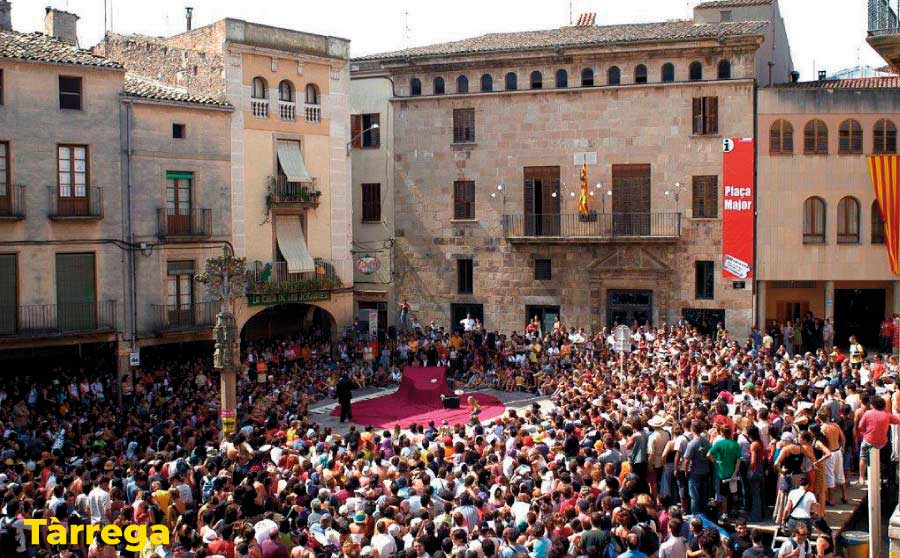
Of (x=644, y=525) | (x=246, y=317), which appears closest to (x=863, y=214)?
(x=246, y=317)

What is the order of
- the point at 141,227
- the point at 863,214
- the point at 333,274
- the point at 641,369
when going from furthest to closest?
the point at 333,274 < the point at 863,214 < the point at 141,227 < the point at 641,369

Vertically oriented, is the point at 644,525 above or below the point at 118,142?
below

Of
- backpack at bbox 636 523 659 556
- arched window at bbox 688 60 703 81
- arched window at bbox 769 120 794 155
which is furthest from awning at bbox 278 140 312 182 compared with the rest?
backpack at bbox 636 523 659 556

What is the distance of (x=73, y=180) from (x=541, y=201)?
55.1 feet

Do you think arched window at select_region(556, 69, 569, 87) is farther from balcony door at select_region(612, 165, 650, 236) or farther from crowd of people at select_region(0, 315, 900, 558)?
crowd of people at select_region(0, 315, 900, 558)

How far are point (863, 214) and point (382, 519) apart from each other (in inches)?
1071

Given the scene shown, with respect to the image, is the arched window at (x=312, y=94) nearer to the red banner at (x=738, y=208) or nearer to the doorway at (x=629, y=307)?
the doorway at (x=629, y=307)

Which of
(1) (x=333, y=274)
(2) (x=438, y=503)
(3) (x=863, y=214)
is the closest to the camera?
(2) (x=438, y=503)

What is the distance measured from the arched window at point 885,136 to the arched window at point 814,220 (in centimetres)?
256

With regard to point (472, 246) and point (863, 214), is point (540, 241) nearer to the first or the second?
point (472, 246)

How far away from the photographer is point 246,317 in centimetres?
3675

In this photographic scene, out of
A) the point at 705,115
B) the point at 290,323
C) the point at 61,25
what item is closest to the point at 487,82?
the point at 705,115

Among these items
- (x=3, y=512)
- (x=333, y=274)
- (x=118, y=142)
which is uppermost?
(x=118, y=142)

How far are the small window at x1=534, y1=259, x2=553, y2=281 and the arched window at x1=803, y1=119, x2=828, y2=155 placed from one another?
32.7 ft
